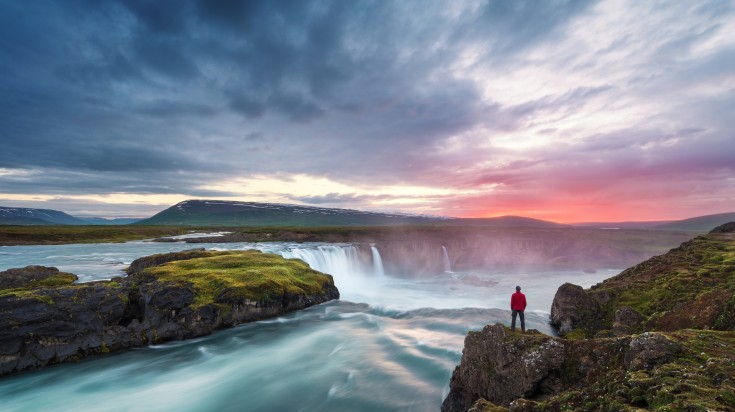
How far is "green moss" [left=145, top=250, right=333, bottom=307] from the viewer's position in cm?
2517

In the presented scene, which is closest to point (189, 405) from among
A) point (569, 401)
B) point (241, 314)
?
point (241, 314)

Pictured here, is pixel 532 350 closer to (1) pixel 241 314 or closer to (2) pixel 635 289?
(2) pixel 635 289

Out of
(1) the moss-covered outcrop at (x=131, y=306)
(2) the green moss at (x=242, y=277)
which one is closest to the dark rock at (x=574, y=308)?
(1) the moss-covered outcrop at (x=131, y=306)

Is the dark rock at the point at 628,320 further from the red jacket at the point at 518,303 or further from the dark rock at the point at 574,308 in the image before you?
the red jacket at the point at 518,303

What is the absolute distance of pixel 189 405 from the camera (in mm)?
16406

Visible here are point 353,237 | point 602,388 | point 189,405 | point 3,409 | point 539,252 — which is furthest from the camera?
point 353,237

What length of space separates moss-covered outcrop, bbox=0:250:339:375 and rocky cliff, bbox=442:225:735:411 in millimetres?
17572

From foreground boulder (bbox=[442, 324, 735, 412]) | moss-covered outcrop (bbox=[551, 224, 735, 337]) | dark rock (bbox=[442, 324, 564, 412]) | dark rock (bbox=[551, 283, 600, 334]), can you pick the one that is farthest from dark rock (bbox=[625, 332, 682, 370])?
dark rock (bbox=[551, 283, 600, 334])

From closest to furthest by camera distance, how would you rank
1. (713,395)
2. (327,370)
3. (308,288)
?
(713,395)
(327,370)
(308,288)

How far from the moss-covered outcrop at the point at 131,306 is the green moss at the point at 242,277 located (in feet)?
0.23

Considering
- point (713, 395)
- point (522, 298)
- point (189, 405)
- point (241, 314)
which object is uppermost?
point (713, 395)

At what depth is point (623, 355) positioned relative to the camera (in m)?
8.43

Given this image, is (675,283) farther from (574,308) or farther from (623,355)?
(623,355)

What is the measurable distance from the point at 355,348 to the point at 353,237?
81.2 meters
